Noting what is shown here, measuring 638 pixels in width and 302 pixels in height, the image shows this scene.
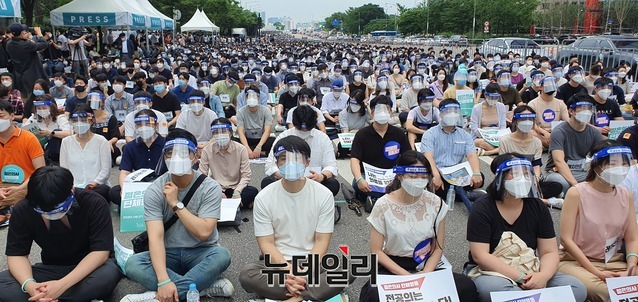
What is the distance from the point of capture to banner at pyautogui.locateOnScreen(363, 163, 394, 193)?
18.9 feet

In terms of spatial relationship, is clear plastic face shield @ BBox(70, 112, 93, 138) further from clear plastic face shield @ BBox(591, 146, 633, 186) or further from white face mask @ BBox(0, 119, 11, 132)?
clear plastic face shield @ BBox(591, 146, 633, 186)

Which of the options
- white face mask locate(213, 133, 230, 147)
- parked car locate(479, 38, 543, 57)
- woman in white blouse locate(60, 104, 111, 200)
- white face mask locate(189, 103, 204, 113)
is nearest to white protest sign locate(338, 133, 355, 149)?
white face mask locate(189, 103, 204, 113)

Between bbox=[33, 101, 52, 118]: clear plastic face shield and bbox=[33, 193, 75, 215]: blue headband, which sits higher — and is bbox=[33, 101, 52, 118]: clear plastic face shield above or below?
above

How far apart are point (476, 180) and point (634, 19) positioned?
2139 inches

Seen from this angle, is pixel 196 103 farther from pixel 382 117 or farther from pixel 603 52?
pixel 603 52

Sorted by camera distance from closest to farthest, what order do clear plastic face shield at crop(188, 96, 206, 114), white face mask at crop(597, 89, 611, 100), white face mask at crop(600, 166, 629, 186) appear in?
white face mask at crop(600, 166, 629, 186) → clear plastic face shield at crop(188, 96, 206, 114) → white face mask at crop(597, 89, 611, 100)

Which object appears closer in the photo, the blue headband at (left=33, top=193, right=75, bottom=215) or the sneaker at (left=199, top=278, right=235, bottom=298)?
the blue headband at (left=33, top=193, right=75, bottom=215)

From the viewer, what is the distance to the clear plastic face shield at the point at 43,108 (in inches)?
294

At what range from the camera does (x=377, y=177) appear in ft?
19.2

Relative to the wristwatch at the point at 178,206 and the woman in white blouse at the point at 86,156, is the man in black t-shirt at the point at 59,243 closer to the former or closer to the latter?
the wristwatch at the point at 178,206

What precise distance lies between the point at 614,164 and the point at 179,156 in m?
3.23

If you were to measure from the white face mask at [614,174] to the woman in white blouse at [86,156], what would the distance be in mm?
5038

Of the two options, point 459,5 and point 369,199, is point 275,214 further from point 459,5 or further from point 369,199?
point 459,5

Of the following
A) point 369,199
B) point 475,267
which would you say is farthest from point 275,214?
point 369,199
